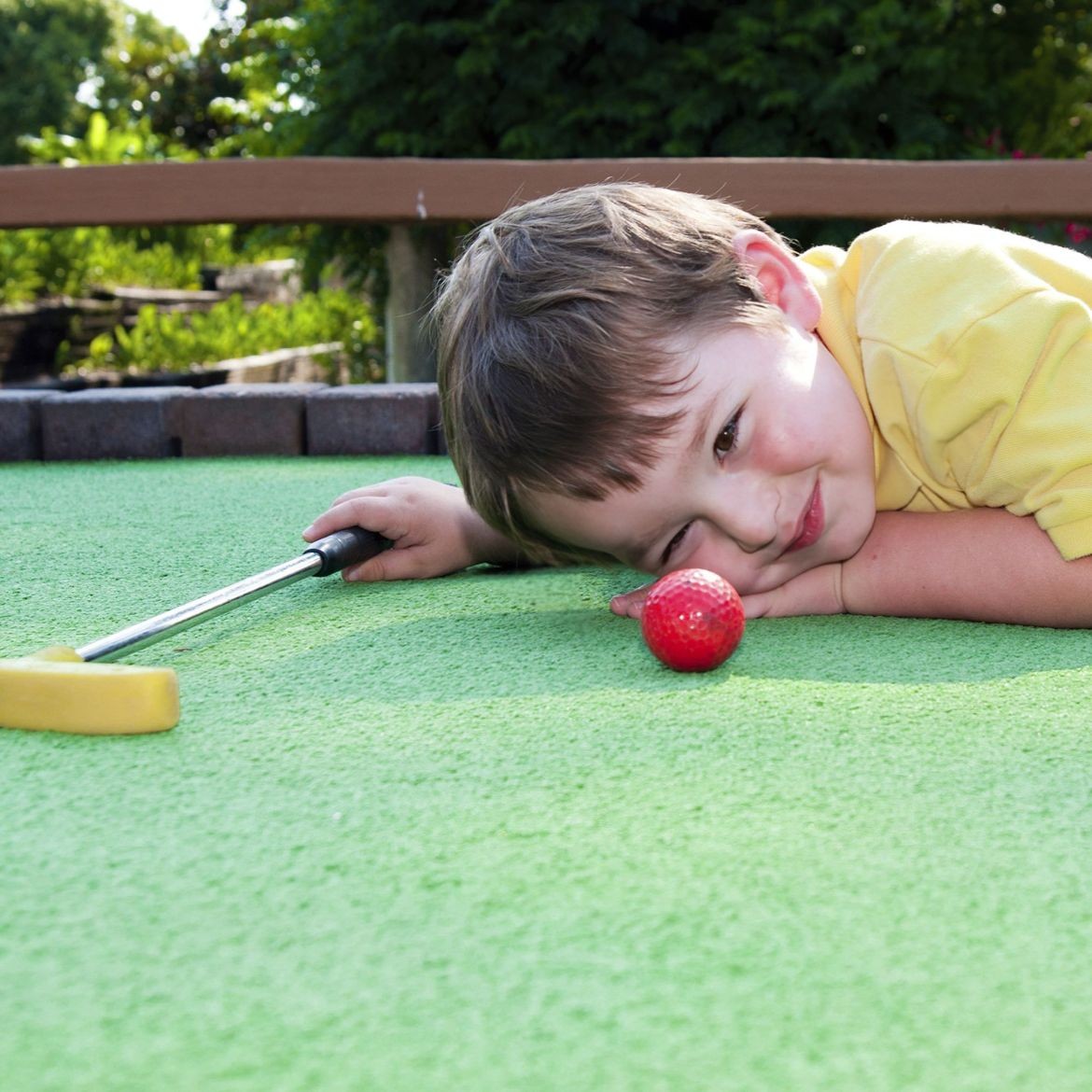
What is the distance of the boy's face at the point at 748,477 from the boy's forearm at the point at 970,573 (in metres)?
0.05

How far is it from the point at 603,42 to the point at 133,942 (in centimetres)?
605

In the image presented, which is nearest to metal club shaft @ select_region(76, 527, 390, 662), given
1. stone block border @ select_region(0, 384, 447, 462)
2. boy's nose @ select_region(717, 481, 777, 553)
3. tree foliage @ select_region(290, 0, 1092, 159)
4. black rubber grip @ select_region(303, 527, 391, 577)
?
black rubber grip @ select_region(303, 527, 391, 577)

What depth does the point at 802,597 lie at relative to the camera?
1.87m

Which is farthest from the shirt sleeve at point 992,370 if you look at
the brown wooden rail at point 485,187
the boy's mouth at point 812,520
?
the brown wooden rail at point 485,187

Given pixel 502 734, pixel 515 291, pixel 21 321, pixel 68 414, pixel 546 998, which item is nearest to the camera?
pixel 546 998

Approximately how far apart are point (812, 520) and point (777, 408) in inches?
6.5

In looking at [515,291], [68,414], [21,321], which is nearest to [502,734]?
[515,291]

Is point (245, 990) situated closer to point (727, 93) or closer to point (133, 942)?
point (133, 942)

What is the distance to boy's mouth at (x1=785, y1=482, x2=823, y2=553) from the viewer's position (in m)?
1.76

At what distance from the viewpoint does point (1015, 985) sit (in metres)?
0.78

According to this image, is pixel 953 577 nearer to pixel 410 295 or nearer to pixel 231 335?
pixel 410 295

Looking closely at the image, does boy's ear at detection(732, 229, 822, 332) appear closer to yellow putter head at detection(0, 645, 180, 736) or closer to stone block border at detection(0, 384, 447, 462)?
yellow putter head at detection(0, 645, 180, 736)

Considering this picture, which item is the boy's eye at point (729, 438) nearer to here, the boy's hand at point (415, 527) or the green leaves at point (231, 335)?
the boy's hand at point (415, 527)

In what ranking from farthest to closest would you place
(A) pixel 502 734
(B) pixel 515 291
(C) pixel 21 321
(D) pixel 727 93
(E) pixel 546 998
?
(C) pixel 21 321 → (D) pixel 727 93 → (B) pixel 515 291 → (A) pixel 502 734 → (E) pixel 546 998
